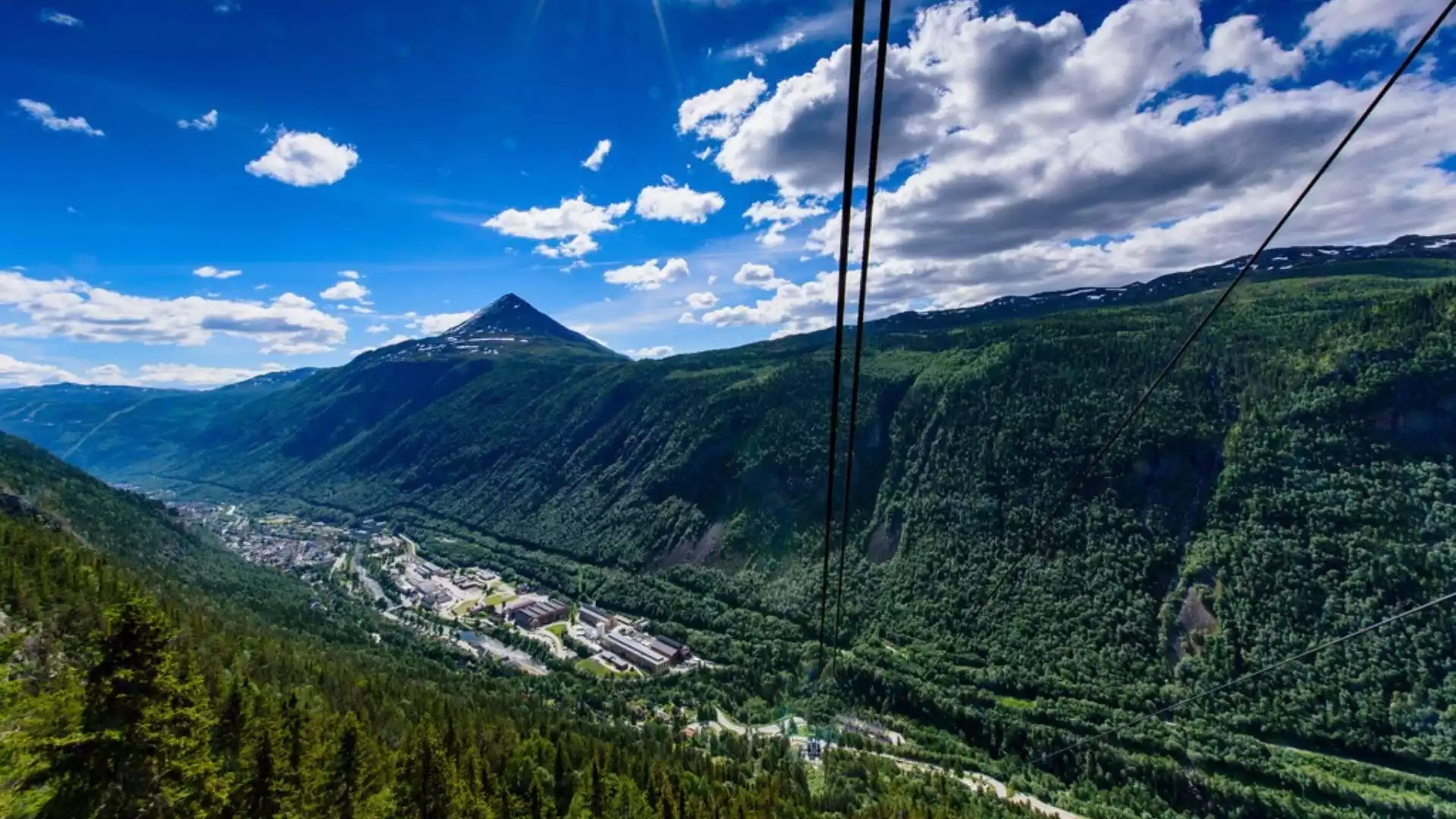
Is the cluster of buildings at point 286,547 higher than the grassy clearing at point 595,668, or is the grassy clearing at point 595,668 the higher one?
the cluster of buildings at point 286,547

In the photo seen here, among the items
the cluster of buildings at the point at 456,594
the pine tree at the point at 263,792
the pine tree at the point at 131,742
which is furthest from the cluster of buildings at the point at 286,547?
the pine tree at the point at 131,742

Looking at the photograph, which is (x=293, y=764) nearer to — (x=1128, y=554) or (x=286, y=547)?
(x=1128, y=554)

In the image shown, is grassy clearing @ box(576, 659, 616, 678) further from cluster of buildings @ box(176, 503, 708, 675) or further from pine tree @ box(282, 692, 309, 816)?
pine tree @ box(282, 692, 309, 816)

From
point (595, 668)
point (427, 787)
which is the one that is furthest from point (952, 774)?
point (427, 787)

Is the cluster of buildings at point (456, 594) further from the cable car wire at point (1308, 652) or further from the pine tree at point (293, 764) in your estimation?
the pine tree at point (293, 764)

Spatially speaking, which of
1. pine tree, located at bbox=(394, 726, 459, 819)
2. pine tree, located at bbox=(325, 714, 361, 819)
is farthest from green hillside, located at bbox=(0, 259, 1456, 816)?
pine tree, located at bbox=(325, 714, 361, 819)

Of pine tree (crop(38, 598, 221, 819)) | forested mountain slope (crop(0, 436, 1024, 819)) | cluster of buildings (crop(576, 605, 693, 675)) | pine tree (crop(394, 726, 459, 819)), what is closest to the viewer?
pine tree (crop(38, 598, 221, 819))

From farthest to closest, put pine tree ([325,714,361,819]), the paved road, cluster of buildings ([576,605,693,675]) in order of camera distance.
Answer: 1. cluster of buildings ([576,605,693,675])
2. the paved road
3. pine tree ([325,714,361,819])

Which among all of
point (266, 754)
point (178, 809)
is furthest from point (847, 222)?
point (266, 754)
